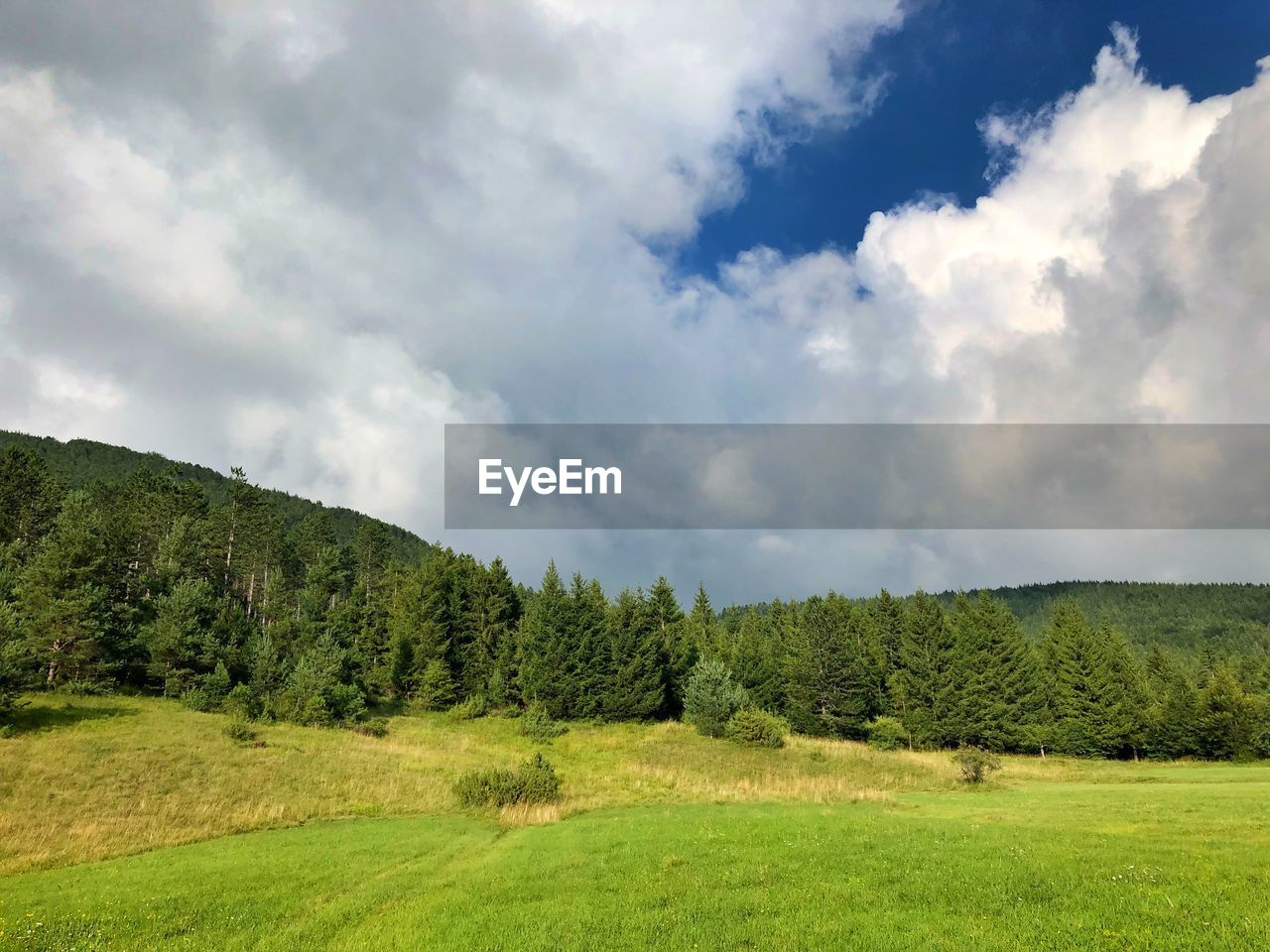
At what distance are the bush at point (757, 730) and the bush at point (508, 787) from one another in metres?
25.6

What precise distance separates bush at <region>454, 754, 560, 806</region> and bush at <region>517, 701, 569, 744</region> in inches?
982

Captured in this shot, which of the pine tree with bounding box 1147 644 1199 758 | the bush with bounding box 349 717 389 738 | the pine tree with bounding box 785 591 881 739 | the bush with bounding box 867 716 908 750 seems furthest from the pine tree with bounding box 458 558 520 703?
the pine tree with bounding box 1147 644 1199 758

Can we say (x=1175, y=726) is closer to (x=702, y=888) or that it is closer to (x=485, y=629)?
(x=485, y=629)

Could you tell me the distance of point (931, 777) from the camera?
4284 cm

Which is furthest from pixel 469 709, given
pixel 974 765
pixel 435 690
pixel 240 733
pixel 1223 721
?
pixel 1223 721

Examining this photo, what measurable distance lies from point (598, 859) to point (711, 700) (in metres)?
45.5

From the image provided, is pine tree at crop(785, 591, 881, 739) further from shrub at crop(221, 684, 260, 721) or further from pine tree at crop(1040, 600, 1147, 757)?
shrub at crop(221, 684, 260, 721)

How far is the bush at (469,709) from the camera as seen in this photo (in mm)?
69938

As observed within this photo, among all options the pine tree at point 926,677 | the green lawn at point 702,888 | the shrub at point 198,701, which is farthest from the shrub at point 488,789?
the pine tree at point 926,677

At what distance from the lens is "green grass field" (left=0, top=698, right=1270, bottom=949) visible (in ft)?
41.8

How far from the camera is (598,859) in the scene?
20.0 meters

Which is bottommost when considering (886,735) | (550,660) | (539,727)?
(886,735)

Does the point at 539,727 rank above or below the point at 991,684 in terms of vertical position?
below

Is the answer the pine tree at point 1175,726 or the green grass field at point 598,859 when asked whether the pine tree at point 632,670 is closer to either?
the green grass field at point 598,859
